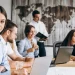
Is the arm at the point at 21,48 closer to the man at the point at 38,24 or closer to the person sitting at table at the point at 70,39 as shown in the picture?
the man at the point at 38,24

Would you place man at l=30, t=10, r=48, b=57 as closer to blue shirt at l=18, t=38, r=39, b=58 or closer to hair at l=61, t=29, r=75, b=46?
blue shirt at l=18, t=38, r=39, b=58

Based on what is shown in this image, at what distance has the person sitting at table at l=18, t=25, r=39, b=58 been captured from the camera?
117 inches

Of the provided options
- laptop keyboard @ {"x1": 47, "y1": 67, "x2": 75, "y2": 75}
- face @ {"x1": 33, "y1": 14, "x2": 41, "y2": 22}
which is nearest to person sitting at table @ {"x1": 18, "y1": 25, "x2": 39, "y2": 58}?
face @ {"x1": 33, "y1": 14, "x2": 41, "y2": 22}

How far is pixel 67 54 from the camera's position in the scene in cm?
185

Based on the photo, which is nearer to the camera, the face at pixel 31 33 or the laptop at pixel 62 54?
the laptop at pixel 62 54

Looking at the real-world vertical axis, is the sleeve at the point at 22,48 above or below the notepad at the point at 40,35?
below

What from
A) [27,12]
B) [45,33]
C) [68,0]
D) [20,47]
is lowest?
[20,47]

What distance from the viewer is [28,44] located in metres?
2.99

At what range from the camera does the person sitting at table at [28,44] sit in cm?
296

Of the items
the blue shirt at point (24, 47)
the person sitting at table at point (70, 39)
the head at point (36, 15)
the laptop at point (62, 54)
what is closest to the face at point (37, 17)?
the head at point (36, 15)

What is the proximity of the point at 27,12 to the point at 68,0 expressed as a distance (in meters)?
0.69

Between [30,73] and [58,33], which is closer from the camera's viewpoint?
[30,73]

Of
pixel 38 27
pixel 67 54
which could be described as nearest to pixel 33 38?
pixel 38 27

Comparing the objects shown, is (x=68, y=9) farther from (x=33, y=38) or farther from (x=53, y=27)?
(x=33, y=38)
